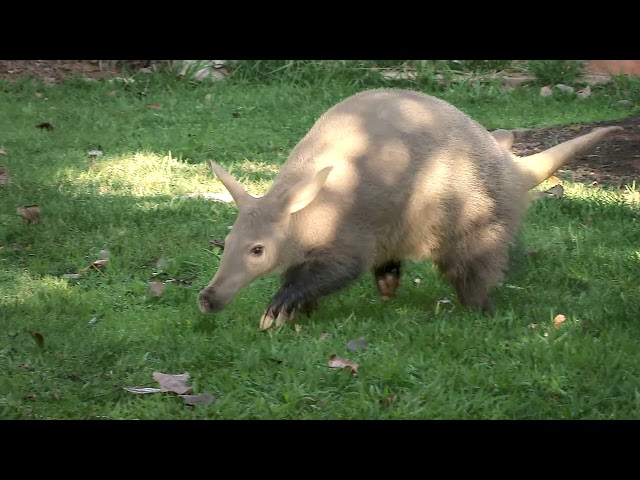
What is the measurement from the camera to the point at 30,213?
7.04 metres

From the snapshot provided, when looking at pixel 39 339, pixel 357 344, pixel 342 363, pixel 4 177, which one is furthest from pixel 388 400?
pixel 4 177

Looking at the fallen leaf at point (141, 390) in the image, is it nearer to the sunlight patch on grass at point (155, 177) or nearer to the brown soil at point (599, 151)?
the sunlight patch on grass at point (155, 177)

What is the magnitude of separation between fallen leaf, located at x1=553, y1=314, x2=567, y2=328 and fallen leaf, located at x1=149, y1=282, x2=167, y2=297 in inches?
89.7

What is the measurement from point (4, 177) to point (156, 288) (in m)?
2.77

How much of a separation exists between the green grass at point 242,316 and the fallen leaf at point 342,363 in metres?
0.05

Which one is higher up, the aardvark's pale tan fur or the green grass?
the aardvark's pale tan fur

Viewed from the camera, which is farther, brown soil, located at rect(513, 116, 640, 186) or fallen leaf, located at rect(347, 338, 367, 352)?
brown soil, located at rect(513, 116, 640, 186)

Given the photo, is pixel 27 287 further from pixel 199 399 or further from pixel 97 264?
pixel 199 399

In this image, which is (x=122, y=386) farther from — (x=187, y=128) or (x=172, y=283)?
(x=187, y=128)

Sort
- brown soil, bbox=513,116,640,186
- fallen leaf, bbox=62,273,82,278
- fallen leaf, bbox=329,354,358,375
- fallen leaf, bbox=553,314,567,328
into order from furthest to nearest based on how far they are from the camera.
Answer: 1. brown soil, bbox=513,116,640,186
2. fallen leaf, bbox=62,273,82,278
3. fallen leaf, bbox=553,314,567,328
4. fallen leaf, bbox=329,354,358,375

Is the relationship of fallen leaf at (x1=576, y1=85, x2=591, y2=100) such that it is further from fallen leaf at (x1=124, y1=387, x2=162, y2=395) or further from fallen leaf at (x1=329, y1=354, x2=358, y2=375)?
fallen leaf at (x1=124, y1=387, x2=162, y2=395)

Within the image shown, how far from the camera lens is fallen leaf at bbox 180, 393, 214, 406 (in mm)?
4297

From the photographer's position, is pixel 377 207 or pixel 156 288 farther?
pixel 156 288

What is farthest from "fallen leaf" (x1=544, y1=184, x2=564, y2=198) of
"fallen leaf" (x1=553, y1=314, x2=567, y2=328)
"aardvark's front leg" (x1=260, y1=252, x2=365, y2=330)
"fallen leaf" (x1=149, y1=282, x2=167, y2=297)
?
"fallen leaf" (x1=149, y1=282, x2=167, y2=297)
